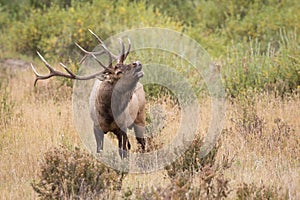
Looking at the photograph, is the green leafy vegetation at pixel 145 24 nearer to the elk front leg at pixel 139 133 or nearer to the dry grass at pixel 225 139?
Result: the dry grass at pixel 225 139

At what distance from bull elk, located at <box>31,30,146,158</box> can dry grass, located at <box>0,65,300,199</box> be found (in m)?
0.61

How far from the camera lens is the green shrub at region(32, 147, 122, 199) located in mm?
5910

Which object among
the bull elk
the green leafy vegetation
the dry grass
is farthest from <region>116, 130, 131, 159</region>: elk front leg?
the green leafy vegetation

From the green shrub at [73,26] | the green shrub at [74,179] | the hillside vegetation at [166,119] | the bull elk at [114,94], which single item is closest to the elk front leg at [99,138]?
the bull elk at [114,94]

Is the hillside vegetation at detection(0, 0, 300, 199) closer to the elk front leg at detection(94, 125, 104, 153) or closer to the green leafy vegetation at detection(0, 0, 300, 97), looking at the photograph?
the green leafy vegetation at detection(0, 0, 300, 97)

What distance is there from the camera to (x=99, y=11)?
60.7 ft

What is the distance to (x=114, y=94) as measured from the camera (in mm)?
7516

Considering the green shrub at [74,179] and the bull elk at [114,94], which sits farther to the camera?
the bull elk at [114,94]

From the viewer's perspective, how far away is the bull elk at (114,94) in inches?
288

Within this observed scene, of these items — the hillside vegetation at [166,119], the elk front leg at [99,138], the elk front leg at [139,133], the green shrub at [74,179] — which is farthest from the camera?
the elk front leg at [139,133]

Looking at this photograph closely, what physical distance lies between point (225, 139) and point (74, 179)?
3.03 meters

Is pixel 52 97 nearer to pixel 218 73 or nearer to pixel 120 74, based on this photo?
pixel 218 73

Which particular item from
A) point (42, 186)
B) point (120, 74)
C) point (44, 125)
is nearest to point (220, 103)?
point (44, 125)

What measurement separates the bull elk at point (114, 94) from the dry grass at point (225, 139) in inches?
24.1
